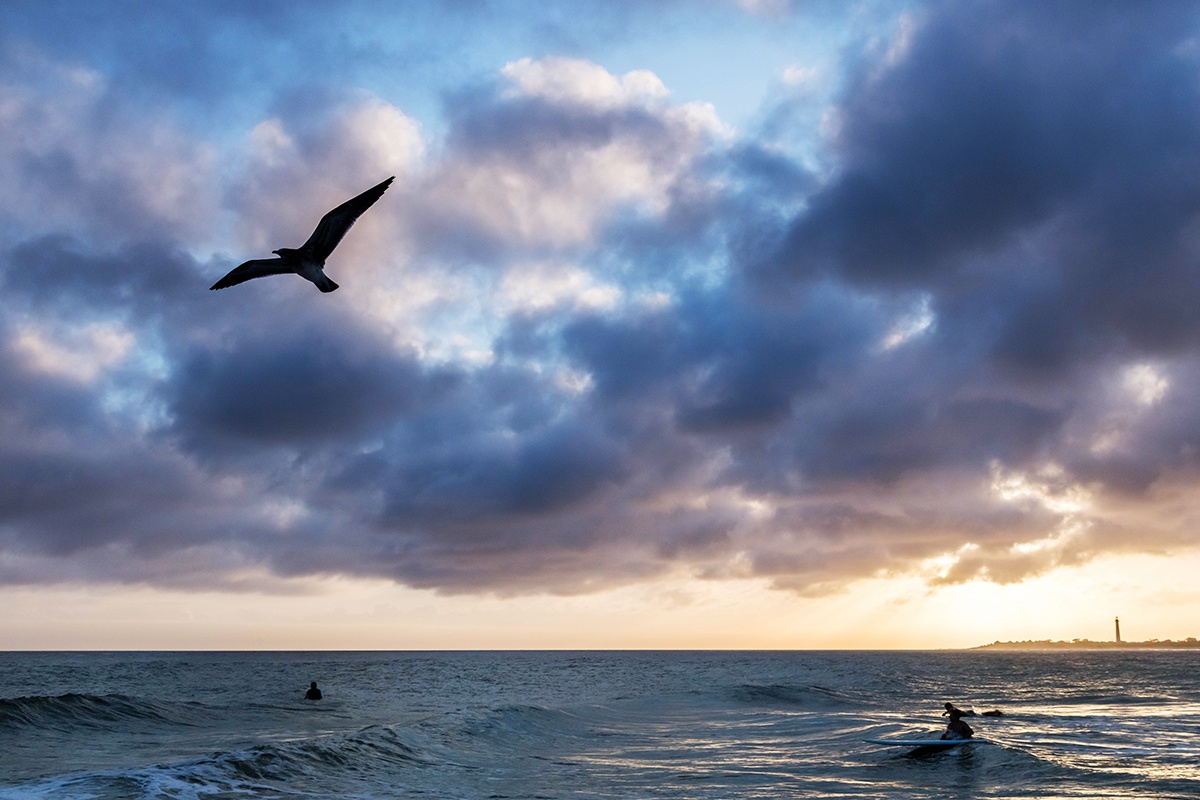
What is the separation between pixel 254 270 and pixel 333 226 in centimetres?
172

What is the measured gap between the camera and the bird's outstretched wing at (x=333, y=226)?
13750 millimetres

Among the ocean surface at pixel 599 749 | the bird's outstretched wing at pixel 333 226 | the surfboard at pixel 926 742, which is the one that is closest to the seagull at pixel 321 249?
→ the bird's outstretched wing at pixel 333 226

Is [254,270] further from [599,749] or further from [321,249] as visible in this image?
[599,749]

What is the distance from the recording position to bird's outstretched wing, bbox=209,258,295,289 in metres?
14.3

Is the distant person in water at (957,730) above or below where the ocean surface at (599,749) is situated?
above

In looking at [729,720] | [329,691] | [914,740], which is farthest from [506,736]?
[329,691]

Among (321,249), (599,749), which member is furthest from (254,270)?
(599,749)

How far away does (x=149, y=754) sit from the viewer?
29.0m

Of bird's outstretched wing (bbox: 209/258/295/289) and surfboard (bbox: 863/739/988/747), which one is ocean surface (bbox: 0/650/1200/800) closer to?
surfboard (bbox: 863/739/988/747)

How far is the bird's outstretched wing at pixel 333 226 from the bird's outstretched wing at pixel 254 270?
596 mm

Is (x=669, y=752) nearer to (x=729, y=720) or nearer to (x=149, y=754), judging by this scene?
(x=729, y=720)

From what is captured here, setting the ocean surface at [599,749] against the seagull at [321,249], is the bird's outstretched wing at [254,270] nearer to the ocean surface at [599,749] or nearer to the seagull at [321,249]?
the seagull at [321,249]

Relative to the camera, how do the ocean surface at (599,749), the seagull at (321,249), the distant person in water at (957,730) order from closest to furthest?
the seagull at (321,249) < the ocean surface at (599,749) < the distant person in water at (957,730)

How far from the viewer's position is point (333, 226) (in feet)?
45.7
